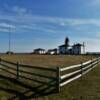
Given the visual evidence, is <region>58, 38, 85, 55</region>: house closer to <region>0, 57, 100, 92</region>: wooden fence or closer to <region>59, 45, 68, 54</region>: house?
<region>59, 45, 68, 54</region>: house

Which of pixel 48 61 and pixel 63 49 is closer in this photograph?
pixel 48 61

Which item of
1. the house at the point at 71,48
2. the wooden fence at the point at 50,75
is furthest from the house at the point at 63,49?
the wooden fence at the point at 50,75

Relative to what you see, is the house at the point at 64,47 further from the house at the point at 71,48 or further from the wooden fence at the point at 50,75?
the wooden fence at the point at 50,75

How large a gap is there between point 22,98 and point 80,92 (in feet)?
10.6

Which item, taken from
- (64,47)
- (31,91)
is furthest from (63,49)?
(31,91)

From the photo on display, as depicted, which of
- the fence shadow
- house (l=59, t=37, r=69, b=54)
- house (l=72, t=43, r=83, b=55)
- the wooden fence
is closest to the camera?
the fence shadow

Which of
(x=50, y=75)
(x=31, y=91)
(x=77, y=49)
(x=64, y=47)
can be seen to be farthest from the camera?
(x=64, y=47)

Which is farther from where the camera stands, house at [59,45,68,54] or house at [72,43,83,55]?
house at [59,45,68,54]

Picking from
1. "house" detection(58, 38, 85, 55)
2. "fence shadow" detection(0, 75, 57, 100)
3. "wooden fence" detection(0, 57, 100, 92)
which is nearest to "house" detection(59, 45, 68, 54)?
"house" detection(58, 38, 85, 55)

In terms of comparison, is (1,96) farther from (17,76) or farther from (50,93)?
(17,76)

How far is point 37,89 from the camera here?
1206 cm

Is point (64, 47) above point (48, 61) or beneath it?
above

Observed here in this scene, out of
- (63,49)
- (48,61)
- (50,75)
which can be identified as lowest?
(50,75)

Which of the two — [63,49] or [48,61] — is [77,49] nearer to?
[63,49]
